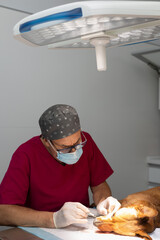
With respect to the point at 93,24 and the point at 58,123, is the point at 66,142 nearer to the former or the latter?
the point at 58,123

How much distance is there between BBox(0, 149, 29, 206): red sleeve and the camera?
5.51 feet

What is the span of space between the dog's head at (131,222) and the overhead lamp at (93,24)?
77 cm

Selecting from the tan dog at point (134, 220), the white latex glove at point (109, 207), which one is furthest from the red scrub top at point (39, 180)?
the tan dog at point (134, 220)

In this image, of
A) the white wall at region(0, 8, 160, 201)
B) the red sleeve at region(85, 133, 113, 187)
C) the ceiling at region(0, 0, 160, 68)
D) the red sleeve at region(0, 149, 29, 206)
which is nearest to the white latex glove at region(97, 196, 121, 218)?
the red sleeve at region(85, 133, 113, 187)

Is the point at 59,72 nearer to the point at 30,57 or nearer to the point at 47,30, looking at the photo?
the point at 30,57

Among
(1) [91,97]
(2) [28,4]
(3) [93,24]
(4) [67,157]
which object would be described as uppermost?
(2) [28,4]

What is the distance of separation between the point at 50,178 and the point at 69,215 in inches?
14.3

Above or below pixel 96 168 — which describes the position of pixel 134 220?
below

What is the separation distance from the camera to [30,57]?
8.61 feet

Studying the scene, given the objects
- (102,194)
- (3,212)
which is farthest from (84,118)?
(3,212)

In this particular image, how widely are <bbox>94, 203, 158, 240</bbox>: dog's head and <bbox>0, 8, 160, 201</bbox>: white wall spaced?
1204 millimetres

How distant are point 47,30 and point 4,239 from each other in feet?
3.06

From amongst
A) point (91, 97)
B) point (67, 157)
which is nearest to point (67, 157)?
point (67, 157)

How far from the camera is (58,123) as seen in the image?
66.6 inches
